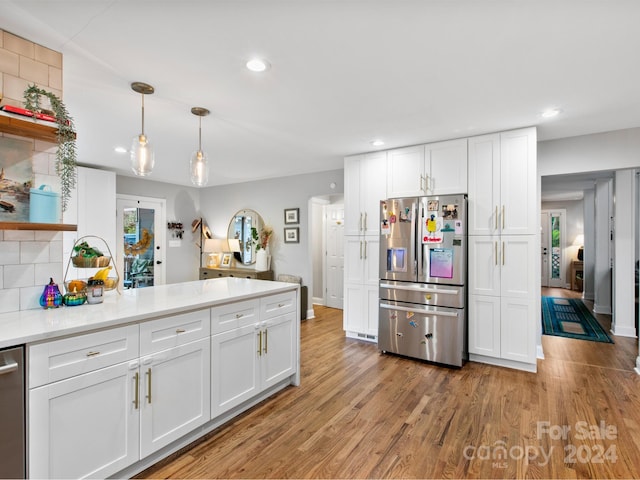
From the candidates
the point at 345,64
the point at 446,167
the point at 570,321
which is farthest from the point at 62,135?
the point at 570,321

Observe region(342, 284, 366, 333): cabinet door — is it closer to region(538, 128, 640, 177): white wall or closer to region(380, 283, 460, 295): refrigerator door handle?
region(380, 283, 460, 295): refrigerator door handle

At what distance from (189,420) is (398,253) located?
2.61m

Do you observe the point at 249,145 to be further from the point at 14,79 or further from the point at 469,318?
Result: the point at 469,318

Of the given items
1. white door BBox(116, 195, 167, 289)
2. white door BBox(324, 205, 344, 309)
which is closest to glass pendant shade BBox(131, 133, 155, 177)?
white door BBox(116, 195, 167, 289)

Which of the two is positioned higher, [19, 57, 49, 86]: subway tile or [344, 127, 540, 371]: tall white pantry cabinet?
[19, 57, 49, 86]: subway tile

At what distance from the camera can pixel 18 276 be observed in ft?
5.90

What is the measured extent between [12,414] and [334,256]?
Answer: 5306mm

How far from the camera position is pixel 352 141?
378 cm

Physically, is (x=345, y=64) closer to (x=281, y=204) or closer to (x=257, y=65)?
(x=257, y=65)

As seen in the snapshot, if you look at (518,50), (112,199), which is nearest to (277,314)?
(518,50)

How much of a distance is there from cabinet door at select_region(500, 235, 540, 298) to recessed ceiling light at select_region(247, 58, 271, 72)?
9.18ft

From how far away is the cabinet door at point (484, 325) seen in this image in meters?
3.39

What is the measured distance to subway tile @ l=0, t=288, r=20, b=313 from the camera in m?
1.74

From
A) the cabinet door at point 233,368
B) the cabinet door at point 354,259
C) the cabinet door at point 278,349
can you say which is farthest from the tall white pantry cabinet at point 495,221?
the cabinet door at point 233,368
